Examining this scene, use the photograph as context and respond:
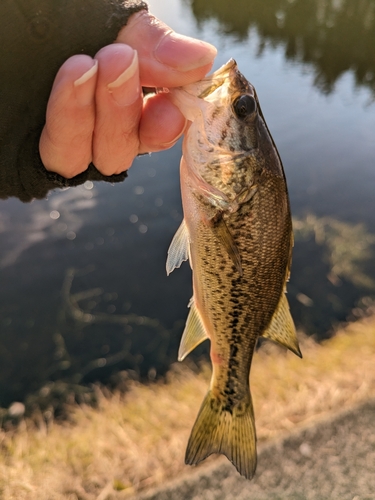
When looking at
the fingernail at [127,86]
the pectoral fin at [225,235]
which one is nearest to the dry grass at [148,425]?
the pectoral fin at [225,235]

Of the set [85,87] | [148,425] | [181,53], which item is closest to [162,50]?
[181,53]

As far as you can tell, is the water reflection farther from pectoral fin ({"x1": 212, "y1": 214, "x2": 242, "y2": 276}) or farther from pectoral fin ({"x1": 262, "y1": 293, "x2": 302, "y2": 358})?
pectoral fin ({"x1": 212, "y1": 214, "x2": 242, "y2": 276})

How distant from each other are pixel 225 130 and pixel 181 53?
0.41m

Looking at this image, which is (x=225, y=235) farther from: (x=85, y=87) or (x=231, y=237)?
(x=85, y=87)

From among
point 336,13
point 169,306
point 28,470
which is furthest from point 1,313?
point 336,13

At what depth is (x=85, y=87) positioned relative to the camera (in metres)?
1.89

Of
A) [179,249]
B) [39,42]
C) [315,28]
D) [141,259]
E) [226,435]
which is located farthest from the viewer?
[315,28]

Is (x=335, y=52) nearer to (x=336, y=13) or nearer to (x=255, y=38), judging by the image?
(x=255, y=38)

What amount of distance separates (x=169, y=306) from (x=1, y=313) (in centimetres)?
228

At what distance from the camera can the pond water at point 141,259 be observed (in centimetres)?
574

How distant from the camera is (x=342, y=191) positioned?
29.2 ft

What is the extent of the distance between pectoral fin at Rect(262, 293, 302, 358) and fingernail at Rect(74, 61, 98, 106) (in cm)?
143

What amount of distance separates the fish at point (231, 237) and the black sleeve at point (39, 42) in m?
0.43

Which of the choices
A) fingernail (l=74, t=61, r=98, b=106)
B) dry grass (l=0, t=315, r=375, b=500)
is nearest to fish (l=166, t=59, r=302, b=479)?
fingernail (l=74, t=61, r=98, b=106)
